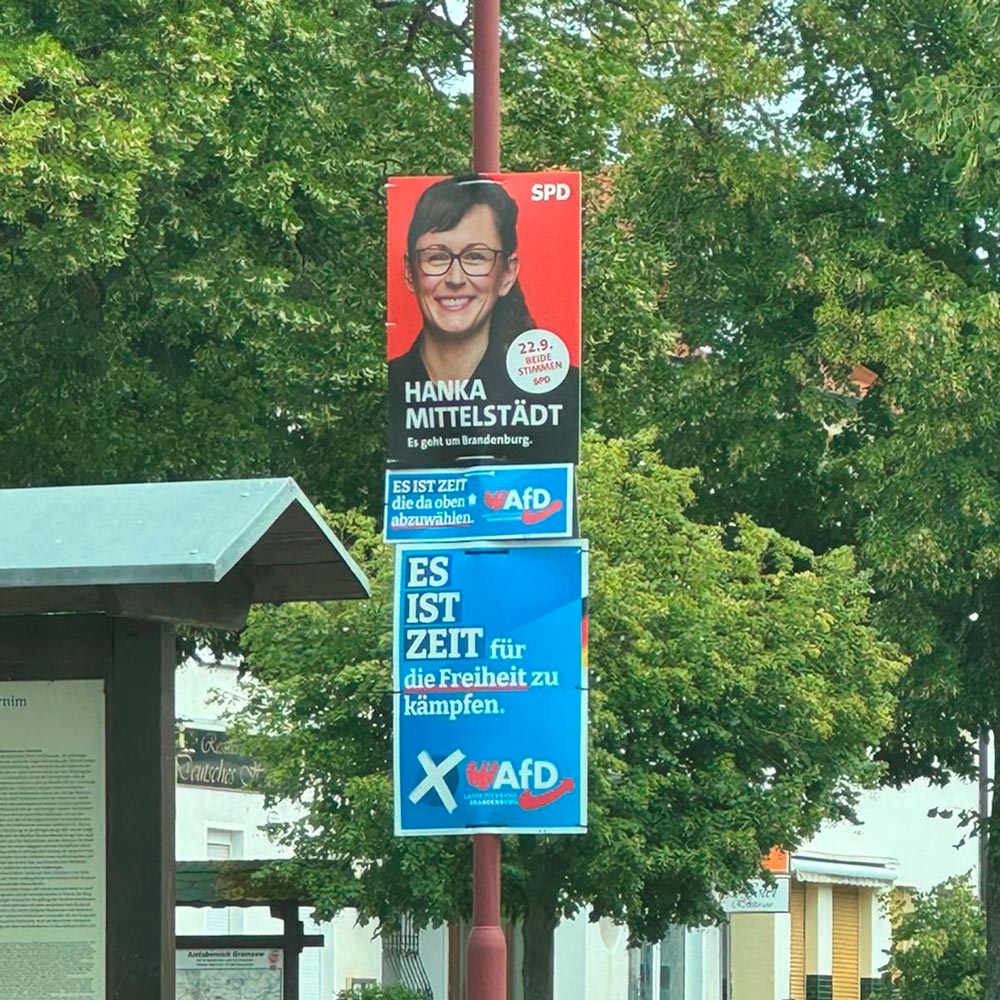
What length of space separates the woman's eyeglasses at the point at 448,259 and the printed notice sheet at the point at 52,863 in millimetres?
5488

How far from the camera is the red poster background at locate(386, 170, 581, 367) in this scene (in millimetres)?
13500

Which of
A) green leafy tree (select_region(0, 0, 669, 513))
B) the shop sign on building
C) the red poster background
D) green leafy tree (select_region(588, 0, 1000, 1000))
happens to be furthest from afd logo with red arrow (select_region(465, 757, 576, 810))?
the shop sign on building

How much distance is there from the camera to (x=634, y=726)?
814 inches

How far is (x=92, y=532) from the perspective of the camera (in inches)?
323

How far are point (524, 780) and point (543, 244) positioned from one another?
2.74 m

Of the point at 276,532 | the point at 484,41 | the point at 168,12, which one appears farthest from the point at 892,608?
the point at 276,532

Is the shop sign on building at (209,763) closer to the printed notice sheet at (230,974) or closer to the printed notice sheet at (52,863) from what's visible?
the printed notice sheet at (230,974)

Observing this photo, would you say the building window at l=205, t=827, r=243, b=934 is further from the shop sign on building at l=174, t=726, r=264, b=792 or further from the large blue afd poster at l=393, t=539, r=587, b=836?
the large blue afd poster at l=393, t=539, r=587, b=836

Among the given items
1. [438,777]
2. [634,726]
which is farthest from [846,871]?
[438,777]

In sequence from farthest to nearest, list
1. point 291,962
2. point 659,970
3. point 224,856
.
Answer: point 659,970 → point 224,856 → point 291,962

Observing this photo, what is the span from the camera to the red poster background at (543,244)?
1350 centimetres

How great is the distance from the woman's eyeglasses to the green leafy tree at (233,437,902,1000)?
689cm

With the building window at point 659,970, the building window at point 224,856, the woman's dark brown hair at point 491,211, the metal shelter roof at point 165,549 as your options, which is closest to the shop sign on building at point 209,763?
the building window at point 224,856

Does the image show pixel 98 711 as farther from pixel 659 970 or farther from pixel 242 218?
pixel 659 970
